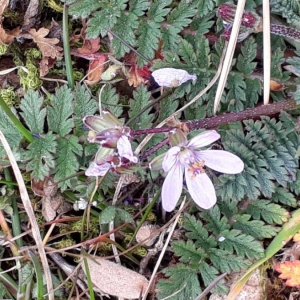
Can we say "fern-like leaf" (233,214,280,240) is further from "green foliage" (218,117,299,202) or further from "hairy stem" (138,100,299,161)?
"hairy stem" (138,100,299,161)

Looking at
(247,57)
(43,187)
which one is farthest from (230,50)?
(43,187)

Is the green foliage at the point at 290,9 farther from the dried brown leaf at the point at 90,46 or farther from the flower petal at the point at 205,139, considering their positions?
the dried brown leaf at the point at 90,46

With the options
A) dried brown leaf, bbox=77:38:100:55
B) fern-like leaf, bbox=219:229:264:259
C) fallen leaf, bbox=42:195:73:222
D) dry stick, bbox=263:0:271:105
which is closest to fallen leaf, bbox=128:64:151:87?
dried brown leaf, bbox=77:38:100:55

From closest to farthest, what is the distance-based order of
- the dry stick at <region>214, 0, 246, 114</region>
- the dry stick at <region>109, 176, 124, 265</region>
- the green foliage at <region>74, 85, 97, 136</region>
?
the dry stick at <region>214, 0, 246, 114</region> < the green foliage at <region>74, 85, 97, 136</region> < the dry stick at <region>109, 176, 124, 265</region>

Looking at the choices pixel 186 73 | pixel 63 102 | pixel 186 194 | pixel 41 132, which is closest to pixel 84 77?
pixel 63 102

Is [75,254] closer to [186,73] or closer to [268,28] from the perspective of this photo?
[186,73]
